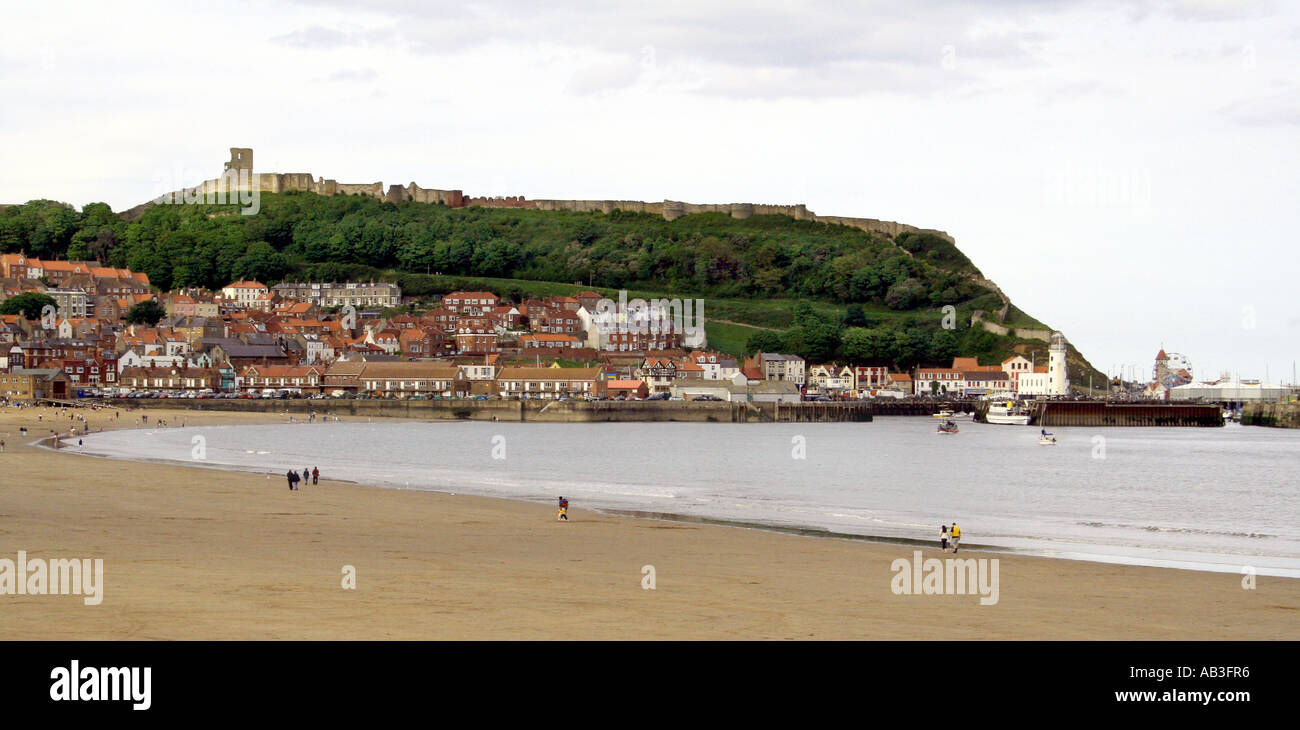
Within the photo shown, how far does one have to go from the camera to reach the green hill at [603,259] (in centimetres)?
11738

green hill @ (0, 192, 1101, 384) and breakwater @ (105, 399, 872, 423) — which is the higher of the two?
green hill @ (0, 192, 1101, 384)

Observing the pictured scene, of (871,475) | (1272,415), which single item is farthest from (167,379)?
(1272,415)

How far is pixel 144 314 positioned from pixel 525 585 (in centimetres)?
10493

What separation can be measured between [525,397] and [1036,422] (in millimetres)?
35639

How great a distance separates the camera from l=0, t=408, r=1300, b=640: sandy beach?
38.7 feet

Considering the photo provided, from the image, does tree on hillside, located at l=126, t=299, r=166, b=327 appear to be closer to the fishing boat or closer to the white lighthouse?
the fishing boat

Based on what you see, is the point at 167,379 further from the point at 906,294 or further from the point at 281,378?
the point at 906,294

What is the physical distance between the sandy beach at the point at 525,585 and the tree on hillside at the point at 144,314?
9107 cm

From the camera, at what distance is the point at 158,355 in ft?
309

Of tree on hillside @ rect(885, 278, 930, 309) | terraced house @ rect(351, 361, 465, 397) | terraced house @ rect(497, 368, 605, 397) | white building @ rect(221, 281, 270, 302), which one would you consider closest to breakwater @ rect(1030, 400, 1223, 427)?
tree on hillside @ rect(885, 278, 930, 309)

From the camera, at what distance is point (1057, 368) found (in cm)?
10806

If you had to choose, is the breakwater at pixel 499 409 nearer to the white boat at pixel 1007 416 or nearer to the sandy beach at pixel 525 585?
the white boat at pixel 1007 416

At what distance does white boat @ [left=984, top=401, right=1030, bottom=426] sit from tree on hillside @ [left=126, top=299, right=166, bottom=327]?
228 feet
